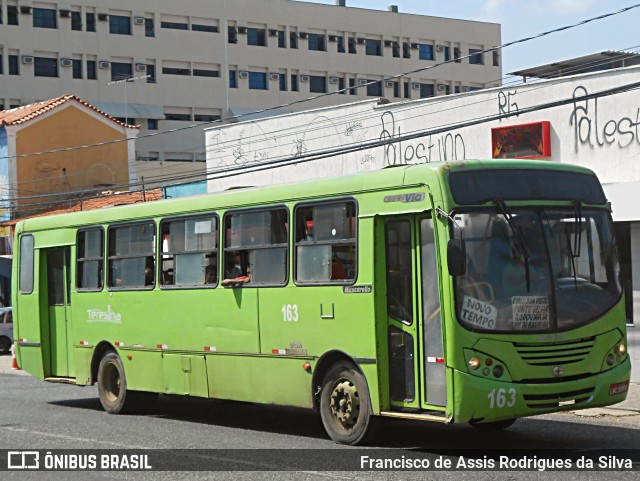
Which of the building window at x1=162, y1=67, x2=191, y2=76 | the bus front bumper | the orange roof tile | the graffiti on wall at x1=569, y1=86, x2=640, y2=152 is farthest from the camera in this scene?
the building window at x1=162, y1=67, x2=191, y2=76

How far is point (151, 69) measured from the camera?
7369cm

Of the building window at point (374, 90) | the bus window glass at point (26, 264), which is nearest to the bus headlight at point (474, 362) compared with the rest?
the bus window glass at point (26, 264)

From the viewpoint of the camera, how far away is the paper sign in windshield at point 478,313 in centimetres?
1184

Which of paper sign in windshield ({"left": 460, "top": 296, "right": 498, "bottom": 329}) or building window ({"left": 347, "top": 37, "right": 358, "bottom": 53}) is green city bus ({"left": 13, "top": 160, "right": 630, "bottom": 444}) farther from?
building window ({"left": 347, "top": 37, "right": 358, "bottom": 53})

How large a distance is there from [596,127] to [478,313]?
33.2 feet

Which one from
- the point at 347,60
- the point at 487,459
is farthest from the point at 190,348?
the point at 347,60

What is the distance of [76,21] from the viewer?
233ft

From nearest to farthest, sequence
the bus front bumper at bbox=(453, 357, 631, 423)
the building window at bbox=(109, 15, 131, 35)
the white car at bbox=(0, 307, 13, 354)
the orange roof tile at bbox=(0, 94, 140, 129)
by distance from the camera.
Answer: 1. the bus front bumper at bbox=(453, 357, 631, 423)
2. the white car at bbox=(0, 307, 13, 354)
3. the orange roof tile at bbox=(0, 94, 140, 129)
4. the building window at bbox=(109, 15, 131, 35)

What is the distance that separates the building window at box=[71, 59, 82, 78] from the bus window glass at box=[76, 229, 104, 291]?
54.1 metres

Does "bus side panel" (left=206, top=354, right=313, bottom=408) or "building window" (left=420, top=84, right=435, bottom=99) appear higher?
"building window" (left=420, top=84, right=435, bottom=99)

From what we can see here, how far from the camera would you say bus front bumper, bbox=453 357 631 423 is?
1161 centimetres

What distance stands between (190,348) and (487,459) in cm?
560

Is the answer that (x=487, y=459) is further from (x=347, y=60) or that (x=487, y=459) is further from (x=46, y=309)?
(x=347, y=60)

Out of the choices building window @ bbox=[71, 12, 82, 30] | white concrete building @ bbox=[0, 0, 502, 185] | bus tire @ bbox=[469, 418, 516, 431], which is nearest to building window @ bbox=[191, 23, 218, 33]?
white concrete building @ bbox=[0, 0, 502, 185]
